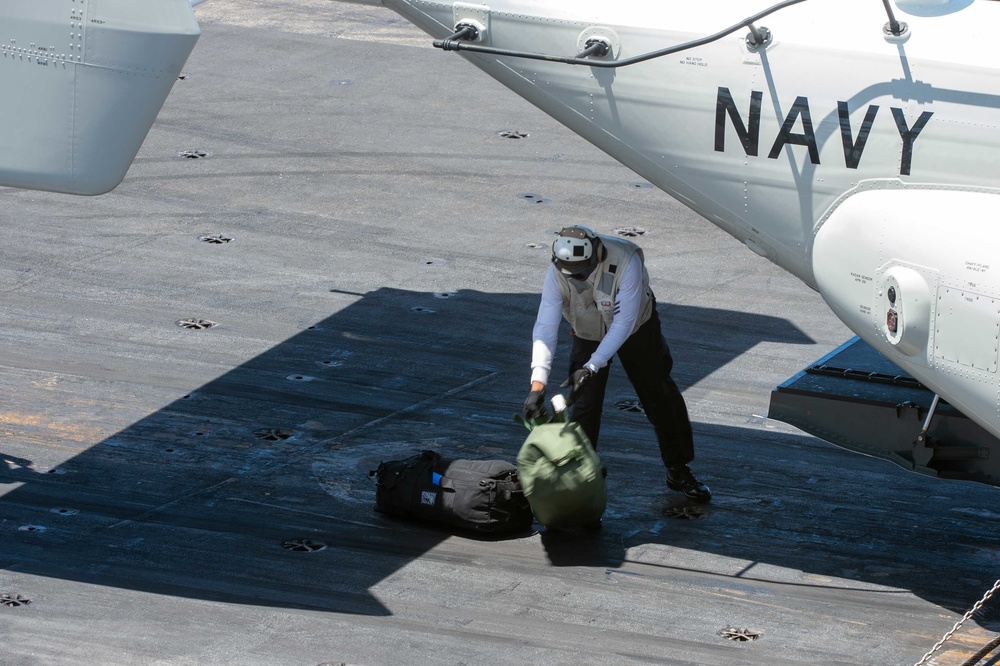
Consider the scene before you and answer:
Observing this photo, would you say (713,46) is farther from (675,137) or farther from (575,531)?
(575,531)

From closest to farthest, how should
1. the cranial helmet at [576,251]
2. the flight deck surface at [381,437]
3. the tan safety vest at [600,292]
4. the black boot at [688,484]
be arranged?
the flight deck surface at [381,437] < the cranial helmet at [576,251] < the tan safety vest at [600,292] < the black boot at [688,484]

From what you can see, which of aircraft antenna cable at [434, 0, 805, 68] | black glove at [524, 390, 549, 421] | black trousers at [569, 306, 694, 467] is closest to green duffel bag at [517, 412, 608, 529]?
black glove at [524, 390, 549, 421]

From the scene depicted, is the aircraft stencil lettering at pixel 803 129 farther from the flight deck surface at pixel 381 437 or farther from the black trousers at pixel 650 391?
the flight deck surface at pixel 381 437

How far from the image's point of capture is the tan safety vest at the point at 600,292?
861 centimetres

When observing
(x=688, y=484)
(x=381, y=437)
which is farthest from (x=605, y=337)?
(x=381, y=437)

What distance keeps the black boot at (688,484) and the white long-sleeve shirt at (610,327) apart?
96cm

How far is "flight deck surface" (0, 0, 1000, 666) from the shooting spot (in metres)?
7.79

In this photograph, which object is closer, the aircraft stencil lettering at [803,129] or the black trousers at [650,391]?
the aircraft stencil lettering at [803,129]

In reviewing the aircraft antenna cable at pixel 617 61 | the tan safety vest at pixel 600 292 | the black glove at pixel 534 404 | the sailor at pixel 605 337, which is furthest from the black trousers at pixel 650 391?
the aircraft antenna cable at pixel 617 61

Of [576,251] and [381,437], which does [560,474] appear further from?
[381,437]

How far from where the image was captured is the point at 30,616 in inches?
303

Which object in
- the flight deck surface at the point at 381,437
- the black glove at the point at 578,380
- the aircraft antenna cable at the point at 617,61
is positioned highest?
the aircraft antenna cable at the point at 617,61

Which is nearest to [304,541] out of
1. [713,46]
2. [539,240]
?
[713,46]

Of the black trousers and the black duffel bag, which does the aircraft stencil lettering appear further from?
the black duffel bag
